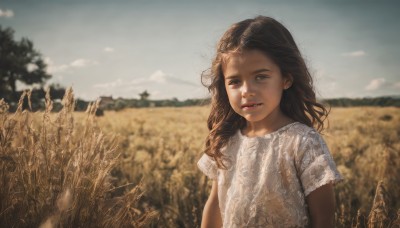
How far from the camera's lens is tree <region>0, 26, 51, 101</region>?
82.5ft

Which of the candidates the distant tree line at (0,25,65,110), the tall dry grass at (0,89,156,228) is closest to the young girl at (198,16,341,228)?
the tall dry grass at (0,89,156,228)

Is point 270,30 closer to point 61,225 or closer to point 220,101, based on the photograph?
point 220,101

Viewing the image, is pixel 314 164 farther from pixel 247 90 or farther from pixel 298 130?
pixel 247 90

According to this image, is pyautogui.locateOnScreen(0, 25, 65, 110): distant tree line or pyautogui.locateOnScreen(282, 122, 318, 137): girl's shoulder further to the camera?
pyautogui.locateOnScreen(0, 25, 65, 110): distant tree line

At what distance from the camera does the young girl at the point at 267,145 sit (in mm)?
1538

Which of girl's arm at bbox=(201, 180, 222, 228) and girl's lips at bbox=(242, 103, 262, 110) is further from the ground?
girl's lips at bbox=(242, 103, 262, 110)

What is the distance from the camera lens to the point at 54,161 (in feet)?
6.99

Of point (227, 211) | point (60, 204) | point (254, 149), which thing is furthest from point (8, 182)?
point (254, 149)

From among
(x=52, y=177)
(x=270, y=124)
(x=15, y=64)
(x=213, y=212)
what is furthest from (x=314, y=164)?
(x=15, y=64)

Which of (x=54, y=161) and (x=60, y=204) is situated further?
(x=54, y=161)

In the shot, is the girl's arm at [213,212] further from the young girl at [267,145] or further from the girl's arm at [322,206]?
the girl's arm at [322,206]

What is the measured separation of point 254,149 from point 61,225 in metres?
1.18

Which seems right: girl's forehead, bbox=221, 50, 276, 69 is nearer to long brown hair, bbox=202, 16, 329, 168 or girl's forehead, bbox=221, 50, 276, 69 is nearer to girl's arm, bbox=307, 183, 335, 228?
long brown hair, bbox=202, 16, 329, 168

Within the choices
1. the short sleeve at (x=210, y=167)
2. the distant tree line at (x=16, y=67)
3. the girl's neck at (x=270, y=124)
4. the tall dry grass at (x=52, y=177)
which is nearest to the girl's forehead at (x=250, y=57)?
the girl's neck at (x=270, y=124)
